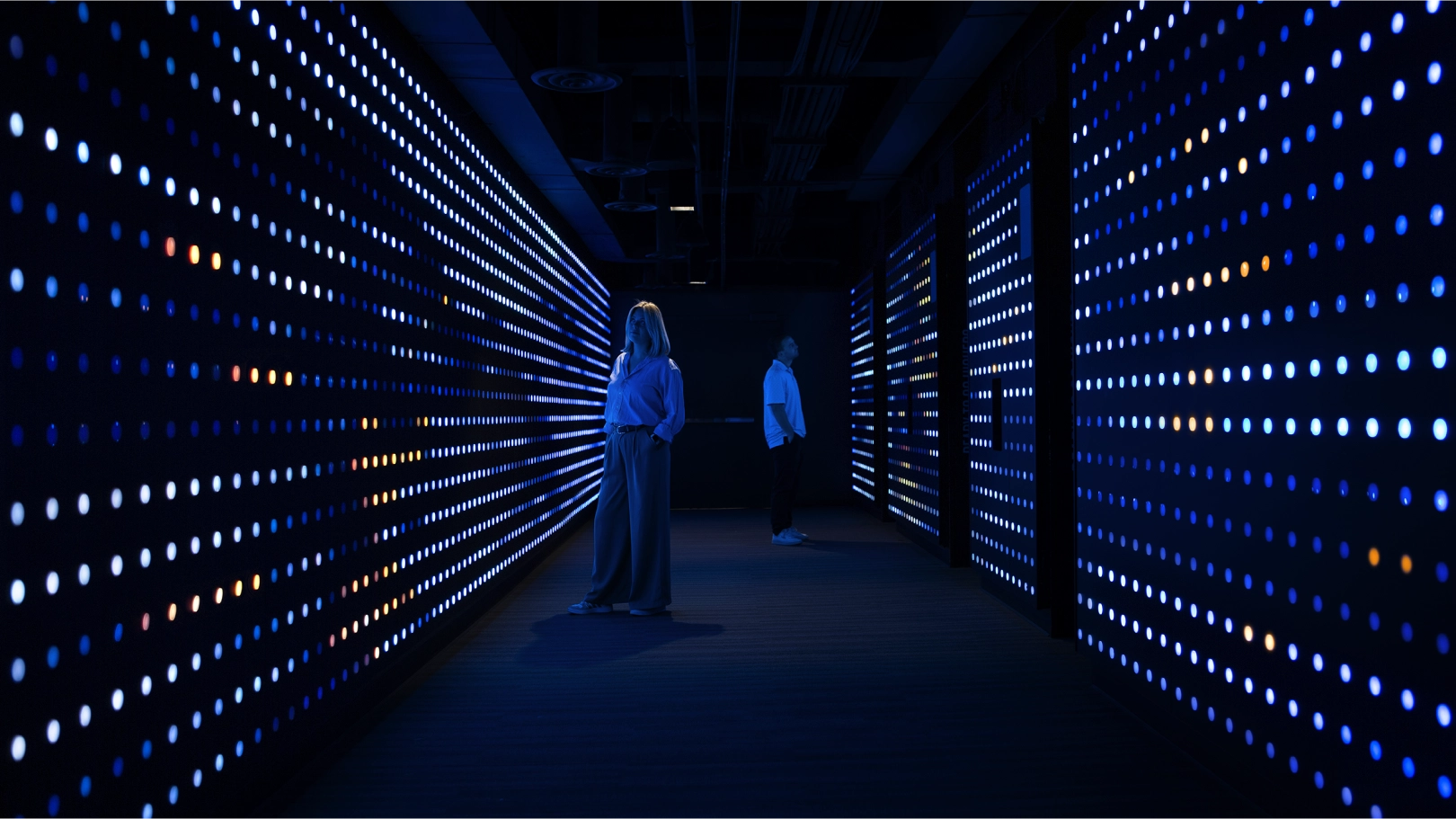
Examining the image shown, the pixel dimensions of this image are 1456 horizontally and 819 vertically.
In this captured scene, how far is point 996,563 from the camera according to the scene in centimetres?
559

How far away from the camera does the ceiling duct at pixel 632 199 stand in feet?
25.4

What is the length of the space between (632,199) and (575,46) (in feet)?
10.5

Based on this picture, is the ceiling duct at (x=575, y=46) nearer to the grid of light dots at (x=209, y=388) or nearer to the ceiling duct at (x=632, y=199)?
the grid of light dots at (x=209, y=388)

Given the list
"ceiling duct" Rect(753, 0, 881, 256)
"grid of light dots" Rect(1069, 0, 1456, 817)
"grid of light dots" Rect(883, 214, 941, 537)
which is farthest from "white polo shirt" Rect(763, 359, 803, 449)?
"grid of light dots" Rect(1069, 0, 1456, 817)

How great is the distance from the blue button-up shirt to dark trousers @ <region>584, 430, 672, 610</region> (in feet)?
0.27

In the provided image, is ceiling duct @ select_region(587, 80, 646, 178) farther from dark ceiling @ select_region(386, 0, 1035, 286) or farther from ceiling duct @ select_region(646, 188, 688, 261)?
ceiling duct @ select_region(646, 188, 688, 261)

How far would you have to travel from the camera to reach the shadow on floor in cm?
433

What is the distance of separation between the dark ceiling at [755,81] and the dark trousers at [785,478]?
7.49 feet

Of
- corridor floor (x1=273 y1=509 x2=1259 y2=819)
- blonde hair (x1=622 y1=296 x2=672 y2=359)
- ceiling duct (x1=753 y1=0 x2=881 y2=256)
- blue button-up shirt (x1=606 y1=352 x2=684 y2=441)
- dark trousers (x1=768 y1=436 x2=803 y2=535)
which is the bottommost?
corridor floor (x1=273 y1=509 x2=1259 y2=819)

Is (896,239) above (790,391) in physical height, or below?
above

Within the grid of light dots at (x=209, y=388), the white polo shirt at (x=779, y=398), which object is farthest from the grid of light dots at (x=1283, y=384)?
the white polo shirt at (x=779, y=398)

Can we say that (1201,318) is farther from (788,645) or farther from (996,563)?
(996,563)

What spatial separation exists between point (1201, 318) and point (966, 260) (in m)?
3.70

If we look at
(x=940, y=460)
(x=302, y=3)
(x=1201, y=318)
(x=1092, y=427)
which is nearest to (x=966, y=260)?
(x=940, y=460)
